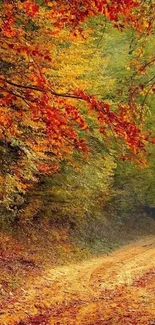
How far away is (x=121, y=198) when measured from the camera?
74.5 ft

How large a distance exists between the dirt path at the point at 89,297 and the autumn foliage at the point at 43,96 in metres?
2.73

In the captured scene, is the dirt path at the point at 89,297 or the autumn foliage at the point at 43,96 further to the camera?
the dirt path at the point at 89,297

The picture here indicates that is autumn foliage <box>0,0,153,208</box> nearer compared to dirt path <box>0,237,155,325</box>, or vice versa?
autumn foliage <box>0,0,153,208</box>

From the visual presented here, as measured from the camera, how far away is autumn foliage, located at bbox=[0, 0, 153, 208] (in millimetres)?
4738

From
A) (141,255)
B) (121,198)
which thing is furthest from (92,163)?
(121,198)

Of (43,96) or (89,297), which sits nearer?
(43,96)

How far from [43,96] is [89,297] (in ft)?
20.6

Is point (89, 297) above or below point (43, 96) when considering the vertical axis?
below

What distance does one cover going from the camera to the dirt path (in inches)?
321

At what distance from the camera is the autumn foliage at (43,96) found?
4.74 meters

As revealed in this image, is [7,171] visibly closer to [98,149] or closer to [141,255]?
[98,149]

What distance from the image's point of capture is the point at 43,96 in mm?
5223

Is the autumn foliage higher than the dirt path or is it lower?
higher

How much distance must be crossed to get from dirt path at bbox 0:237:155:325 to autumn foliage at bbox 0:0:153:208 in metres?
2.73
